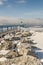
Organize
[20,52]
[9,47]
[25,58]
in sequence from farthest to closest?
[9,47]
[20,52]
[25,58]

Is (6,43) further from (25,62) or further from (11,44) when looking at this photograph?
(25,62)

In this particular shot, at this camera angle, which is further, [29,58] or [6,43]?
[6,43]

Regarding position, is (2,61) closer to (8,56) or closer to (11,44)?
(8,56)

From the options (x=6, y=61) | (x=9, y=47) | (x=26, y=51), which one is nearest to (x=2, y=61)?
(x=6, y=61)

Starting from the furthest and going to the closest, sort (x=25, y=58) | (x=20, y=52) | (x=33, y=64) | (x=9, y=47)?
(x=9, y=47) → (x=20, y=52) → (x=25, y=58) → (x=33, y=64)

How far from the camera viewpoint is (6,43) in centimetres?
1426

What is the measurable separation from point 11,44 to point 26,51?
409 cm

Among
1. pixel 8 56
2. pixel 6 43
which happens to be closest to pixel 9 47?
pixel 6 43

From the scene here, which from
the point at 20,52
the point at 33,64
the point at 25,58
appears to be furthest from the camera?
the point at 20,52

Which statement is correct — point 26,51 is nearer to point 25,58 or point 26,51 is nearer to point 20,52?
point 20,52

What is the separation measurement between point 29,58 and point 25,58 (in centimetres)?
19

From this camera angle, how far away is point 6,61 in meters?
9.08

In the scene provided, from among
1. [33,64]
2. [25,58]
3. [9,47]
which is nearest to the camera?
[33,64]

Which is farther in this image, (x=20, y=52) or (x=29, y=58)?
(x=20, y=52)
